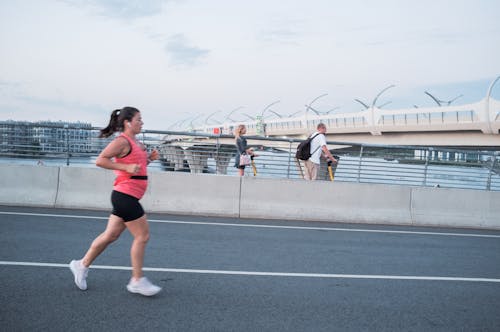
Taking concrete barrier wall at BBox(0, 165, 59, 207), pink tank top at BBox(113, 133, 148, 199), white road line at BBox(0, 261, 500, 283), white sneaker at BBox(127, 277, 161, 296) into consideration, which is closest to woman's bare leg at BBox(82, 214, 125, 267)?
pink tank top at BBox(113, 133, 148, 199)

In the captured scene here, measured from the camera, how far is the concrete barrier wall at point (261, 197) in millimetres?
11156

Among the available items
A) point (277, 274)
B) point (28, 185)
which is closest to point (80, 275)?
point (277, 274)

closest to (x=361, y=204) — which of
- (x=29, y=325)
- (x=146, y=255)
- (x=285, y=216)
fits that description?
(x=285, y=216)

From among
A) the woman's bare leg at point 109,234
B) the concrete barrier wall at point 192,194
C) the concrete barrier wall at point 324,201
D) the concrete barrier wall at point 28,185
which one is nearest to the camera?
the woman's bare leg at point 109,234

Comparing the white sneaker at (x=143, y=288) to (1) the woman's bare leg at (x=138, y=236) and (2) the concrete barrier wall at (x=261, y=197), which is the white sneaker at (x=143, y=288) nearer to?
(1) the woman's bare leg at (x=138, y=236)

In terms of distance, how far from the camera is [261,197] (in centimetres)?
1149

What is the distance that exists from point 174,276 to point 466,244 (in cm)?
595

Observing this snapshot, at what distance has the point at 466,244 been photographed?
959 centimetres

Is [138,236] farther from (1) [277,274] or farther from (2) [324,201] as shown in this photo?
(2) [324,201]

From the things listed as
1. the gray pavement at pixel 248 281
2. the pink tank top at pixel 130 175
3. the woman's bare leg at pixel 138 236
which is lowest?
the gray pavement at pixel 248 281

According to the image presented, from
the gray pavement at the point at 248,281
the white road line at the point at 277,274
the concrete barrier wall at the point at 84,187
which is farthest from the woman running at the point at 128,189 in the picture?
the concrete barrier wall at the point at 84,187

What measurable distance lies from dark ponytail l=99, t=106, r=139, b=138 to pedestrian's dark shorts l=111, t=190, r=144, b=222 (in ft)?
1.94

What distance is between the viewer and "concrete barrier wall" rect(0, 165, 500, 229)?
36.6ft

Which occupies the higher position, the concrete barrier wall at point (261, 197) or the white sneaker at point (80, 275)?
the concrete barrier wall at point (261, 197)
